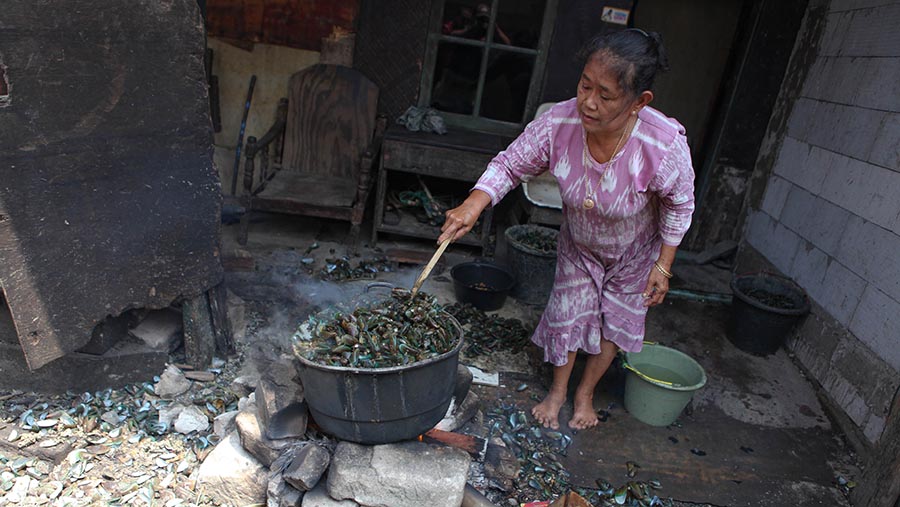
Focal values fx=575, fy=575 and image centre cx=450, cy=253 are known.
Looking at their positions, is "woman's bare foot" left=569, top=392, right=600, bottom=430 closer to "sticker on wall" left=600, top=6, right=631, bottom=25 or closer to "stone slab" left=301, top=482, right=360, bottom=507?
"stone slab" left=301, top=482, right=360, bottom=507

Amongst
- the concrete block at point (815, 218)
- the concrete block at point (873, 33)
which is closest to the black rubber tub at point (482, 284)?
the concrete block at point (815, 218)

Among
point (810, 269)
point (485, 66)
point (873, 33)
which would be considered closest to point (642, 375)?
point (810, 269)

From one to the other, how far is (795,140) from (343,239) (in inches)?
159

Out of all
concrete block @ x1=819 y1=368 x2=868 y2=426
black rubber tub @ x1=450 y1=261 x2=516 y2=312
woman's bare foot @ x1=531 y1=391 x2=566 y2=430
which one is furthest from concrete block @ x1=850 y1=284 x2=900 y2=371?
black rubber tub @ x1=450 y1=261 x2=516 y2=312

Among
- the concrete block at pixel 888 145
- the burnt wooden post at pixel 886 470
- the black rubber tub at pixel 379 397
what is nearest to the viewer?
the black rubber tub at pixel 379 397

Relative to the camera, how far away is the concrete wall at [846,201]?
11.5 ft

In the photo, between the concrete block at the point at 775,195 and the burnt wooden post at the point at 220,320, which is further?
the concrete block at the point at 775,195

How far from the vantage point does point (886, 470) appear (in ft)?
8.75

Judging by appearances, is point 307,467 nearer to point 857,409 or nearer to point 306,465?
point 306,465

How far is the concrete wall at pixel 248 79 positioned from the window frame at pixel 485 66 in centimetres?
106

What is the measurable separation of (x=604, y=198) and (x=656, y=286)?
1.82 feet

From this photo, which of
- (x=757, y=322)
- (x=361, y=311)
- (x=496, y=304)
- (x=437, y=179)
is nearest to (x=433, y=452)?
(x=361, y=311)

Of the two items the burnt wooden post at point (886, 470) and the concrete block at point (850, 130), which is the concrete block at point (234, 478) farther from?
the concrete block at point (850, 130)

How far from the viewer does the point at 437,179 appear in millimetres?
5770
